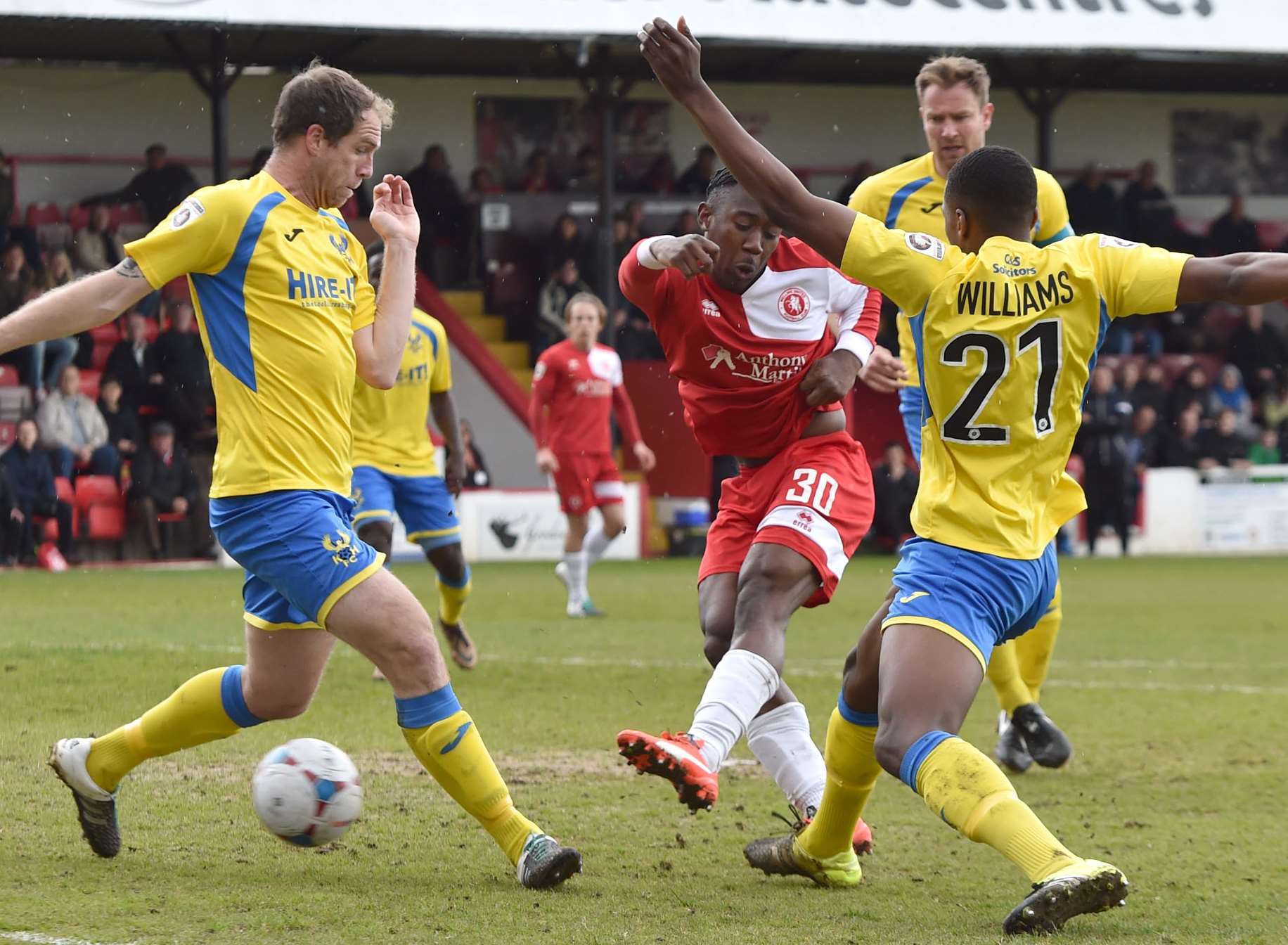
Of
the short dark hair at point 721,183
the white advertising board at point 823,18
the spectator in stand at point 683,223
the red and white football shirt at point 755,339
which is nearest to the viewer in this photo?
the short dark hair at point 721,183

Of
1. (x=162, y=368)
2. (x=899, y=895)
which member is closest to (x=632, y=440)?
(x=162, y=368)

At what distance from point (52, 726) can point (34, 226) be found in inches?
577

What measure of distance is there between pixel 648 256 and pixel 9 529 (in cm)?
1353

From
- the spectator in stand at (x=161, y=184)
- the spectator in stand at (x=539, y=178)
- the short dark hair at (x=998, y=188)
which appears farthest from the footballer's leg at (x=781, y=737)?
the spectator in stand at (x=539, y=178)

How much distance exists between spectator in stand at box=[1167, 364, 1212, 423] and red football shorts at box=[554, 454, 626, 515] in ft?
37.9

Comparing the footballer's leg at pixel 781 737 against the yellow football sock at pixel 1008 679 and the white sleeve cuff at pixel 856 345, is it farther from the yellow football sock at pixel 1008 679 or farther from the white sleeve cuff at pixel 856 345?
the yellow football sock at pixel 1008 679

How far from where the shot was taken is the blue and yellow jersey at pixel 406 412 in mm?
9836

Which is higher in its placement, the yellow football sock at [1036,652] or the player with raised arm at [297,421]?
the player with raised arm at [297,421]

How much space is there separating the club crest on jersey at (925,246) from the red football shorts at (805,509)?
1.24 metres

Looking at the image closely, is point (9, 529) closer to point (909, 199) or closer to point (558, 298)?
point (558, 298)

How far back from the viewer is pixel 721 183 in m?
5.69

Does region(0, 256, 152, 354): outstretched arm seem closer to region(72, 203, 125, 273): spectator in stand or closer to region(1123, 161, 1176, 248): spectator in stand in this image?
region(72, 203, 125, 273): spectator in stand

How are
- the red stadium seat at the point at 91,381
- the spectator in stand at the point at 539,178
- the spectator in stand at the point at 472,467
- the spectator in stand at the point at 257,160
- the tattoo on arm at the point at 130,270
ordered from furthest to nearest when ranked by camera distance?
the spectator in stand at the point at 539,178 < the spectator in stand at the point at 472,467 < the spectator in stand at the point at 257,160 < the red stadium seat at the point at 91,381 < the tattoo on arm at the point at 130,270

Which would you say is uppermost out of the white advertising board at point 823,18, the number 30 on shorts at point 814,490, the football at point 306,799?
the white advertising board at point 823,18
